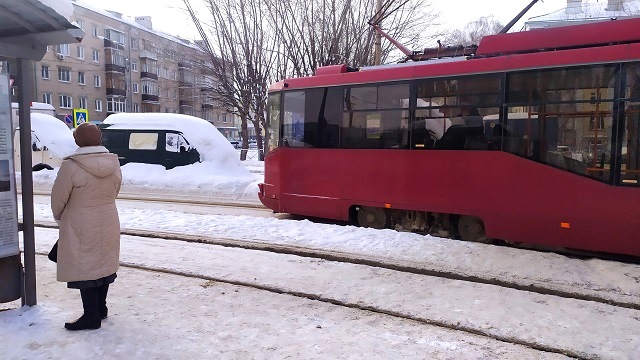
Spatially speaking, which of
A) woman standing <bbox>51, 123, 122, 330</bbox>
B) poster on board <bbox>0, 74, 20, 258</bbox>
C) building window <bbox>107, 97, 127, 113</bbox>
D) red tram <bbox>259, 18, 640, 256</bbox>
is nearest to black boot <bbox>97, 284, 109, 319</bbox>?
woman standing <bbox>51, 123, 122, 330</bbox>

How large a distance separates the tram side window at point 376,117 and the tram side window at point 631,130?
3.14m

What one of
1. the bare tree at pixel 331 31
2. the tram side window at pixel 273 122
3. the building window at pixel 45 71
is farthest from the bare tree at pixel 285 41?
the building window at pixel 45 71

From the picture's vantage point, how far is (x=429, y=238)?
766 cm

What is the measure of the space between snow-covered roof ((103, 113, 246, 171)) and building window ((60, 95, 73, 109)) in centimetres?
3537

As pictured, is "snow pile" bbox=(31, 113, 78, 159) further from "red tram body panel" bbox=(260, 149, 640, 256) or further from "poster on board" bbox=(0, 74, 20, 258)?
"poster on board" bbox=(0, 74, 20, 258)

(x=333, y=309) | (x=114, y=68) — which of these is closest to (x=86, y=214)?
(x=333, y=309)

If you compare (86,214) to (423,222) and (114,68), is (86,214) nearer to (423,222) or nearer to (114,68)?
(423,222)

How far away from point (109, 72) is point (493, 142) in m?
52.8

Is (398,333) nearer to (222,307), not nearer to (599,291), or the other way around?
(222,307)

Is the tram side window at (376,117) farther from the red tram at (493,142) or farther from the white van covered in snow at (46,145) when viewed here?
the white van covered in snow at (46,145)

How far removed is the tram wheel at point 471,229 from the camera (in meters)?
7.88

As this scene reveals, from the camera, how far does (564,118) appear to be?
685 cm

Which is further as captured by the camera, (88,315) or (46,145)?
(46,145)

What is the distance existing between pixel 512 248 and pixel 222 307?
4.58 m
